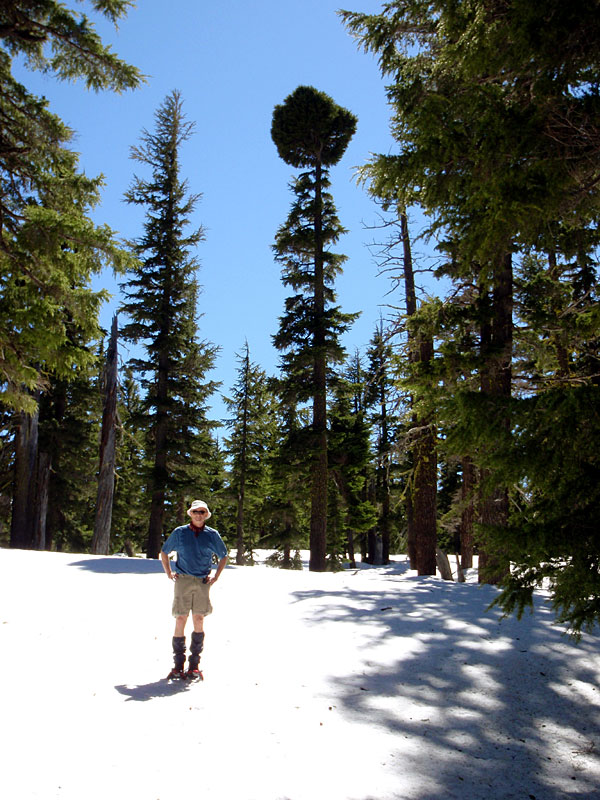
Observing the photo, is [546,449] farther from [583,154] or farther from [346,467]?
[346,467]

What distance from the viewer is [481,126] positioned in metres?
4.84

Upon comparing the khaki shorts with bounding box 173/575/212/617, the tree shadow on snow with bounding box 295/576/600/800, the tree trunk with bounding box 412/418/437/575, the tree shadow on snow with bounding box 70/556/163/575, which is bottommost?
the tree shadow on snow with bounding box 295/576/600/800

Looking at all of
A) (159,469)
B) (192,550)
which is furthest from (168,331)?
(192,550)

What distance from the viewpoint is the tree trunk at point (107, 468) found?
17.8m

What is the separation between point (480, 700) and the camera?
530cm

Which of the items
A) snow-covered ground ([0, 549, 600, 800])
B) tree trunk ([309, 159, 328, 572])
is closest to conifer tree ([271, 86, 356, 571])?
tree trunk ([309, 159, 328, 572])

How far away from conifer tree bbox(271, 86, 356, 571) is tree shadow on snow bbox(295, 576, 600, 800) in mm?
11316

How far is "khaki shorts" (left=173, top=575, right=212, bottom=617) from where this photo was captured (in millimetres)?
6125

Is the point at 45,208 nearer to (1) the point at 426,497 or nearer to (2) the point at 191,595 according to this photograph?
(2) the point at 191,595

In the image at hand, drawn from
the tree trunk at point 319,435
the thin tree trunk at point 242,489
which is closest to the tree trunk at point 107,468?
the tree trunk at point 319,435

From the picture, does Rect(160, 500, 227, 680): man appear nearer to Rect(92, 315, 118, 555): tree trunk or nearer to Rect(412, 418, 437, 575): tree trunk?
Rect(412, 418, 437, 575): tree trunk

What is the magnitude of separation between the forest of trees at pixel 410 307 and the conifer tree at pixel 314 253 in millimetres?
78

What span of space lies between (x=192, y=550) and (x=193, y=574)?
26 cm

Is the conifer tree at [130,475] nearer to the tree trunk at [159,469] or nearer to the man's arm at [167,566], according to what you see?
the tree trunk at [159,469]
